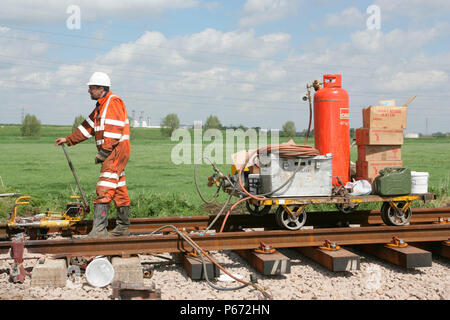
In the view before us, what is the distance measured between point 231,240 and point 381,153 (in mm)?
3019

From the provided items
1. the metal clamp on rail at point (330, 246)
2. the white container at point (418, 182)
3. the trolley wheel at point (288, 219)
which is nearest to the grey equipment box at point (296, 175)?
the trolley wheel at point (288, 219)

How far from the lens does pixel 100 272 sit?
515 cm

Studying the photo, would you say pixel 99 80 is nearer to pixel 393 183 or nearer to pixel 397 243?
pixel 393 183

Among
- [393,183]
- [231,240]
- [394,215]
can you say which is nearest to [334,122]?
[393,183]

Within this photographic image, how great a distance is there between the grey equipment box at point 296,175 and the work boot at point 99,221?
2.29 metres

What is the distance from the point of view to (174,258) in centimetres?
642

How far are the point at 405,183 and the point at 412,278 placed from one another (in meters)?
1.63

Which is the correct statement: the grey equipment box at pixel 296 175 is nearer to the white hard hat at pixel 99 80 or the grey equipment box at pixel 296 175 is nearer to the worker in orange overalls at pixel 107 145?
the worker in orange overalls at pixel 107 145

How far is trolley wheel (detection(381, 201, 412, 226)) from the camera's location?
7043 mm

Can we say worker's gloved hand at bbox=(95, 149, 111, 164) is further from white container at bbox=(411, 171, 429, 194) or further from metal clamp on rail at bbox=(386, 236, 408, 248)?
white container at bbox=(411, 171, 429, 194)

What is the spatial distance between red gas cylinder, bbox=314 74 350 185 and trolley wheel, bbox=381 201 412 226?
2.86ft

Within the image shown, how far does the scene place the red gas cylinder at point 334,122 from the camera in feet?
23.5

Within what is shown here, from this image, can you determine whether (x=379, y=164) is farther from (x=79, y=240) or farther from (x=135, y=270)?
(x=79, y=240)
